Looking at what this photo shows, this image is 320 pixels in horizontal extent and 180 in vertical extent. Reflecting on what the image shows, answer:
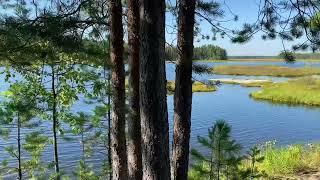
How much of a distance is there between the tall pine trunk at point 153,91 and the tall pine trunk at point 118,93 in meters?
3.24

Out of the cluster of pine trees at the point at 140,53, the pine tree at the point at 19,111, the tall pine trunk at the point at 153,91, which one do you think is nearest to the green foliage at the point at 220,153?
the cluster of pine trees at the point at 140,53

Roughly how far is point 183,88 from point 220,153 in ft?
12.2

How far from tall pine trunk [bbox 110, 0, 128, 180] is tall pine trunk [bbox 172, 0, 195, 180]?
181 centimetres

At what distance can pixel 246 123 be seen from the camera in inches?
1252

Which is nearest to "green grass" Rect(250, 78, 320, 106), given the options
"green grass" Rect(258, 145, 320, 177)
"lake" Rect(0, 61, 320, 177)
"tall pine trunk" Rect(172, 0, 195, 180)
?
A: "lake" Rect(0, 61, 320, 177)

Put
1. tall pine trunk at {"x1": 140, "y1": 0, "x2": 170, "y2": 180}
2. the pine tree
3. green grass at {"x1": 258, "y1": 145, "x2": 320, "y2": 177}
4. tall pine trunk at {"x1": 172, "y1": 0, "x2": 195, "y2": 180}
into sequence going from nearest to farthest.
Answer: tall pine trunk at {"x1": 140, "y1": 0, "x2": 170, "y2": 180}
tall pine trunk at {"x1": 172, "y1": 0, "x2": 195, "y2": 180}
the pine tree
green grass at {"x1": 258, "y1": 145, "x2": 320, "y2": 177}

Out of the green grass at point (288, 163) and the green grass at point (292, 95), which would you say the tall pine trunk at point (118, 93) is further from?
the green grass at point (292, 95)

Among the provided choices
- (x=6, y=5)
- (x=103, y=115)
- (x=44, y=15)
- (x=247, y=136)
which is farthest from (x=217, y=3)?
(x=247, y=136)

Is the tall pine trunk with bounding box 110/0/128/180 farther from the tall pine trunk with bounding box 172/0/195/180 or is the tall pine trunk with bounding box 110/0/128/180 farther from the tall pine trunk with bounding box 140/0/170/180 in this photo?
the tall pine trunk with bounding box 140/0/170/180

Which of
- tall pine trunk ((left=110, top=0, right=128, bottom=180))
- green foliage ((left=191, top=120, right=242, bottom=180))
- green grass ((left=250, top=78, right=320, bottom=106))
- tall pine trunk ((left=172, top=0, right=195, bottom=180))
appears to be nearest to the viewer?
tall pine trunk ((left=172, top=0, right=195, bottom=180))

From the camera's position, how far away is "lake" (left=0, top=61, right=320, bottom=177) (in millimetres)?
21656

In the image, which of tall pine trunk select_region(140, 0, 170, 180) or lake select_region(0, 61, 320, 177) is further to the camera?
lake select_region(0, 61, 320, 177)

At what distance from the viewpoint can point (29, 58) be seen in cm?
1125

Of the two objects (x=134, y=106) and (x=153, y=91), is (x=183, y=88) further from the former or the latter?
(x=153, y=91)
